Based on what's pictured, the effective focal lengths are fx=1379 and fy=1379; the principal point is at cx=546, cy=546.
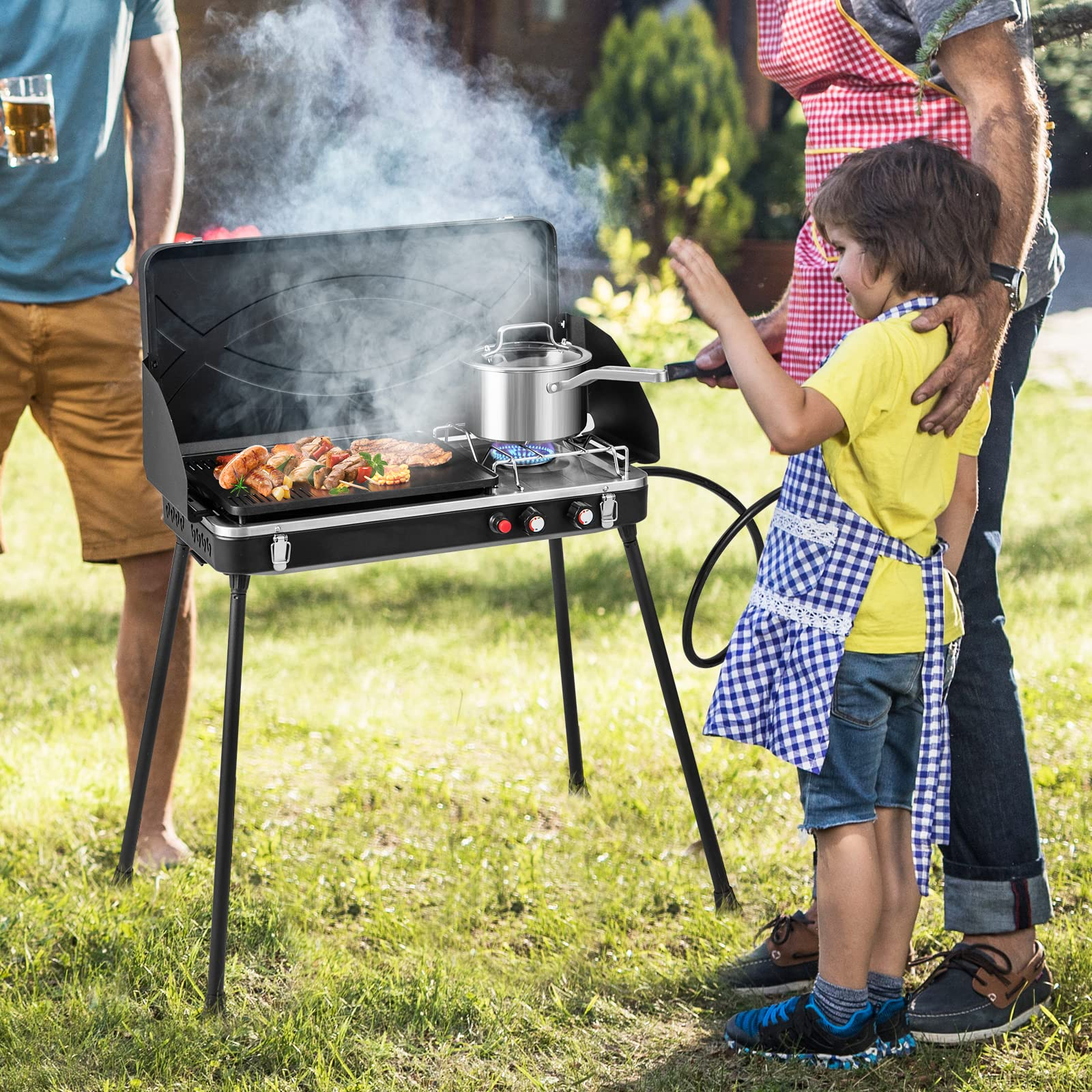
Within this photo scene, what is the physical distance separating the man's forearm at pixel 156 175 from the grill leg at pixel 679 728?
1209 mm

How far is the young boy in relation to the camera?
6.71ft

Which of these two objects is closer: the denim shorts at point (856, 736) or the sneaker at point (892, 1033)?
the denim shorts at point (856, 736)

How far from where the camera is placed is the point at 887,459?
6.91ft

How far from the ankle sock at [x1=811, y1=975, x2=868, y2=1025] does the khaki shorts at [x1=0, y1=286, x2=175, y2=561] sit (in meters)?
1.58

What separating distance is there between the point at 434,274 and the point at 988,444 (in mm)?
1148

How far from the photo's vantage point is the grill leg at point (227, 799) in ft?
7.56

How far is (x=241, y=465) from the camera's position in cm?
239

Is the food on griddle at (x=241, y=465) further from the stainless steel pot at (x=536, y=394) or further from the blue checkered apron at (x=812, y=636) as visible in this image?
the blue checkered apron at (x=812, y=636)

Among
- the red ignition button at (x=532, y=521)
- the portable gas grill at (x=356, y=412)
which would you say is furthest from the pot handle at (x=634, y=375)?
the red ignition button at (x=532, y=521)

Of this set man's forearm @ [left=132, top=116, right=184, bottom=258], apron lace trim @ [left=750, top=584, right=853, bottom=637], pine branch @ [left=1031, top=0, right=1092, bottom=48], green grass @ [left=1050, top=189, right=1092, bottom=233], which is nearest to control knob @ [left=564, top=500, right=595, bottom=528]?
apron lace trim @ [left=750, top=584, right=853, bottom=637]

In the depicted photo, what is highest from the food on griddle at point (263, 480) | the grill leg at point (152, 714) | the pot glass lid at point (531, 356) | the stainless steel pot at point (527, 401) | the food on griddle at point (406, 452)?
the pot glass lid at point (531, 356)

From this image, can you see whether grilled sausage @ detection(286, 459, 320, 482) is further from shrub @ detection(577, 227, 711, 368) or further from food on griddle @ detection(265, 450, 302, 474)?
shrub @ detection(577, 227, 711, 368)

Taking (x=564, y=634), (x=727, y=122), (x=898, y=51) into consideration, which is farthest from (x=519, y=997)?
(x=727, y=122)

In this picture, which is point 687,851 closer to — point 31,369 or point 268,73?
point 31,369
